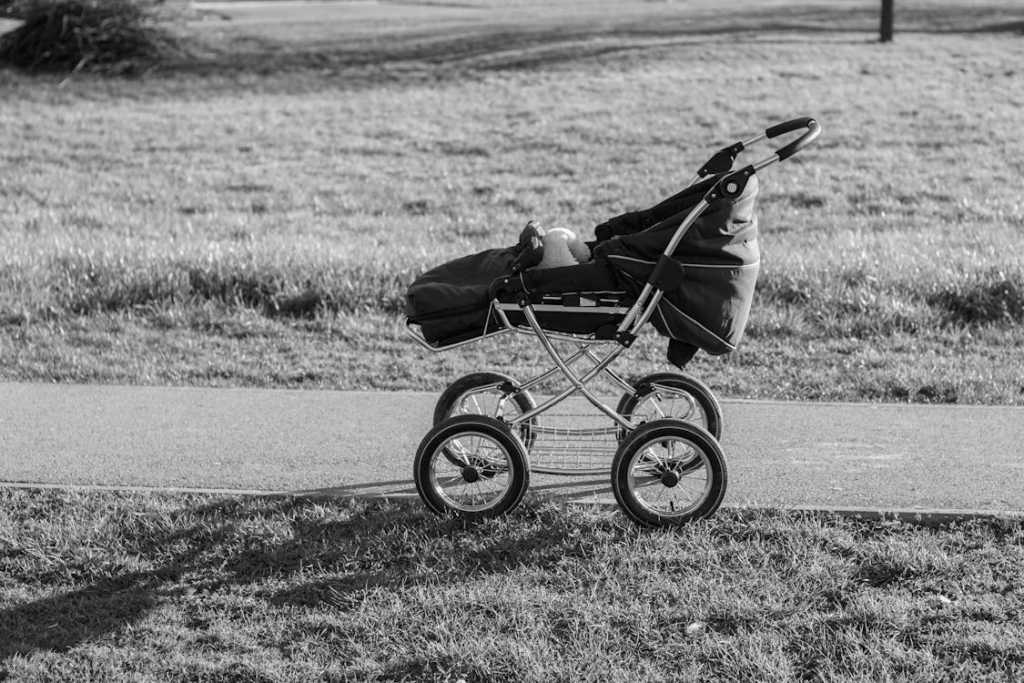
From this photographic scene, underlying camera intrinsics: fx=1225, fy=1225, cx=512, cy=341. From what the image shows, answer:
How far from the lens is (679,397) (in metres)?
5.37

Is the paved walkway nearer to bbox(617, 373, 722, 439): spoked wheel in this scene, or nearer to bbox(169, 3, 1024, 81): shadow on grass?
bbox(617, 373, 722, 439): spoked wheel

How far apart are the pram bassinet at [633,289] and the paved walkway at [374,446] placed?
0.79 metres

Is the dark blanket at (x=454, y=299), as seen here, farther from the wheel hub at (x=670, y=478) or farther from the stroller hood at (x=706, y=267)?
the wheel hub at (x=670, y=478)

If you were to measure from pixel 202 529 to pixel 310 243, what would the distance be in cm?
512

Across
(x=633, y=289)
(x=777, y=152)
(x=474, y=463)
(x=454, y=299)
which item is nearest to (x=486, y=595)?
(x=474, y=463)

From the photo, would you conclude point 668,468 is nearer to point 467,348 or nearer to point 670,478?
point 670,478

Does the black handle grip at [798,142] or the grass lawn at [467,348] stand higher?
the black handle grip at [798,142]

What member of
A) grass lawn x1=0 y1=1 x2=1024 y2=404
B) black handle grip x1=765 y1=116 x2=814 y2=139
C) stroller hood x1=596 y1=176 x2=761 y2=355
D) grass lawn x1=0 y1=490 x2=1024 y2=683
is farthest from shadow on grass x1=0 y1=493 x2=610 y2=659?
grass lawn x1=0 y1=1 x2=1024 y2=404

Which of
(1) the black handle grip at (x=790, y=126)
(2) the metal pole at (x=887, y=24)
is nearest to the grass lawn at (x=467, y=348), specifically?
(1) the black handle grip at (x=790, y=126)

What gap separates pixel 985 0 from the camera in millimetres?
31250

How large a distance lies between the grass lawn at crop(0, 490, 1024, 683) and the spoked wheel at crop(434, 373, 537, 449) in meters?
0.48

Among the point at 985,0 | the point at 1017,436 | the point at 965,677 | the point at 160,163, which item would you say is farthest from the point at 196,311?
the point at 985,0

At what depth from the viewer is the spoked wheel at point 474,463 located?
4781 mm

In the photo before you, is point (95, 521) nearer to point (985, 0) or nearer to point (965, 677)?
point (965, 677)
